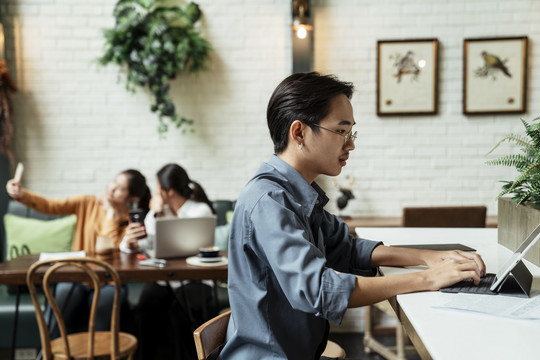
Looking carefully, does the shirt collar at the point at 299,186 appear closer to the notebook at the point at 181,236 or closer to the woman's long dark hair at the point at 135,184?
the notebook at the point at 181,236

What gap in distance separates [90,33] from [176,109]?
0.87 metres

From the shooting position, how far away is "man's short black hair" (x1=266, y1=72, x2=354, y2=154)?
1.38 meters

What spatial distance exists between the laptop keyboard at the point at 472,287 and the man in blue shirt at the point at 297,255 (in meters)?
0.02

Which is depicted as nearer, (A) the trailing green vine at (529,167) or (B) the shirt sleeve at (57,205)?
(A) the trailing green vine at (529,167)

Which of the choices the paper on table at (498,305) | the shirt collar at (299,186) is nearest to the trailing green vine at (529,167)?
the paper on table at (498,305)

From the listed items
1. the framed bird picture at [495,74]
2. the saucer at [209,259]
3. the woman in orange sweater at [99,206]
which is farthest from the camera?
the framed bird picture at [495,74]

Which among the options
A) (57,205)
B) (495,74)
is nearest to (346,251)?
(57,205)

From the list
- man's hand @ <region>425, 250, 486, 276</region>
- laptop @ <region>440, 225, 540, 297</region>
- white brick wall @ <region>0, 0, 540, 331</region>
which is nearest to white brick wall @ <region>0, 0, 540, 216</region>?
white brick wall @ <region>0, 0, 540, 331</region>

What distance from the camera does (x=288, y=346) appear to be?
129 cm

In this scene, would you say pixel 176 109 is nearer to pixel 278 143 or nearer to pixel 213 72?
pixel 213 72

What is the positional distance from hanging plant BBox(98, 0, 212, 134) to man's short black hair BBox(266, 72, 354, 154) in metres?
2.61

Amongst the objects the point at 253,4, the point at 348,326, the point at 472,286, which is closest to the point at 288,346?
the point at 472,286

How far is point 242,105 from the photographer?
13.6ft

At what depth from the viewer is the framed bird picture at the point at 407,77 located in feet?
13.2
